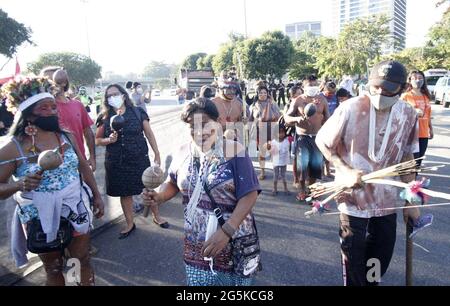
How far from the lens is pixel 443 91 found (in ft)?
60.5

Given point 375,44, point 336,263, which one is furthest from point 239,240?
point 375,44

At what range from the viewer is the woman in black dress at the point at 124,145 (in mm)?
4262

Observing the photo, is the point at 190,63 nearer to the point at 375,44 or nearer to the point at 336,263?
the point at 375,44

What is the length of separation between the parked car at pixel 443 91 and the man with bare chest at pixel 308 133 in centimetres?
1570

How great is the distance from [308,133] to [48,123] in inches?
152

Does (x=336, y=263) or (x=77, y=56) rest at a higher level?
(x=77, y=56)

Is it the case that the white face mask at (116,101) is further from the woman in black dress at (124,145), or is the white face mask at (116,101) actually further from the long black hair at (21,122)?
the long black hair at (21,122)

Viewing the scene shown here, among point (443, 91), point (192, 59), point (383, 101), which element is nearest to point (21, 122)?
point (383, 101)

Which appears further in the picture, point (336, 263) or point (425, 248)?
point (425, 248)

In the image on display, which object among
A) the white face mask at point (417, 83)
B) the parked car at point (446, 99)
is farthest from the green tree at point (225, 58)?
the white face mask at point (417, 83)
